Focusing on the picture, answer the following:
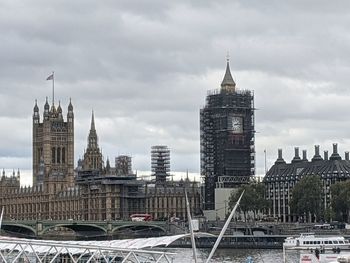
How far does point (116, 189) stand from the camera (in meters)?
193

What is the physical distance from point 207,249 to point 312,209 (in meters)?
35.3

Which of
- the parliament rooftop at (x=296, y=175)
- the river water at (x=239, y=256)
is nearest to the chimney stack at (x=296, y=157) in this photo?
the parliament rooftop at (x=296, y=175)

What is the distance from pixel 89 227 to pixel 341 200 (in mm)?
35231

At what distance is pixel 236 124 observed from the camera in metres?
178

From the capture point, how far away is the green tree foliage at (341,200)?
155125 mm

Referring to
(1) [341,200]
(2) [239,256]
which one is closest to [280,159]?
(1) [341,200]

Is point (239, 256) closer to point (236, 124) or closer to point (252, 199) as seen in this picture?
point (252, 199)

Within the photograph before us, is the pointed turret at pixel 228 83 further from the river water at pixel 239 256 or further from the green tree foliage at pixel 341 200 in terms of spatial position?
the river water at pixel 239 256

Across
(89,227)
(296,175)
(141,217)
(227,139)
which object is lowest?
(89,227)

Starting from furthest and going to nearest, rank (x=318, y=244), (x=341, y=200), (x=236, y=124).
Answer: (x=236, y=124) < (x=341, y=200) < (x=318, y=244)

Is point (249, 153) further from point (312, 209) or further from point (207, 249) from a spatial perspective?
point (207, 249)

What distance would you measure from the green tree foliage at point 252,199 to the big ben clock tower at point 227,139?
22.0ft

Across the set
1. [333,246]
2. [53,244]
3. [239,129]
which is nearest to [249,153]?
[239,129]

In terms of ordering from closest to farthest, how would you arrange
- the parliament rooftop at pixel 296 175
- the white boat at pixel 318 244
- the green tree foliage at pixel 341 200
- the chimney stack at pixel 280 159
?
the white boat at pixel 318 244 < the green tree foliage at pixel 341 200 < the parliament rooftop at pixel 296 175 < the chimney stack at pixel 280 159
